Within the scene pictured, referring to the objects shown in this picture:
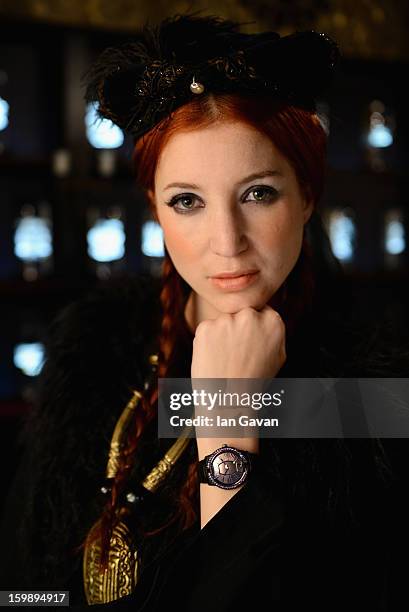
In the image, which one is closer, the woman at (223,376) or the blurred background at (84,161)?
the woman at (223,376)

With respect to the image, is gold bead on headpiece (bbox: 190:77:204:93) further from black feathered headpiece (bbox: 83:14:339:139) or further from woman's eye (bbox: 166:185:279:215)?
woman's eye (bbox: 166:185:279:215)

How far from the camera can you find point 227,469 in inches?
28.3

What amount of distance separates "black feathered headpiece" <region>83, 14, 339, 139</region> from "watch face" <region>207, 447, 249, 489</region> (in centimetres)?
45

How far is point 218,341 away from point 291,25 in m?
2.11

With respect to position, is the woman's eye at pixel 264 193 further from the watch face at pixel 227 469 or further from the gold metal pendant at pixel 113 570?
the gold metal pendant at pixel 113 570

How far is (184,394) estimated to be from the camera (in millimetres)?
942

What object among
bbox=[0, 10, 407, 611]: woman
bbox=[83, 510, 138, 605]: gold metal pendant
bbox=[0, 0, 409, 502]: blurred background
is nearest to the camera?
bbox=[0, 10, 407, 611]: woman

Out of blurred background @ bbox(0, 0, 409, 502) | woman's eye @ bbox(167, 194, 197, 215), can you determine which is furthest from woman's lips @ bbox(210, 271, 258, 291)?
blurred background @ bbox(0, 0, 409, 502)

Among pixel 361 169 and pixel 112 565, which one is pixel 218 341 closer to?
pixel 112 565

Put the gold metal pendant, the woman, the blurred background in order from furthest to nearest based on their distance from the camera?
the blurred background
the gold metal pendant
the woman

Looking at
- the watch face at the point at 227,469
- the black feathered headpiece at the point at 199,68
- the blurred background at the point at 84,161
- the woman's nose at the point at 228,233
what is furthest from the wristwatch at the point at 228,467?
the blurred background at the point at 84,161

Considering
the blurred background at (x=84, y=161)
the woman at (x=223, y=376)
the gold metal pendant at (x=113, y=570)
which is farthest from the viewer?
the blurred background at (x=84, y=161)

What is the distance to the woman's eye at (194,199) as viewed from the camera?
0.78 metres

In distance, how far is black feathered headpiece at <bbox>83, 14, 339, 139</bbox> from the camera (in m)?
0.75
